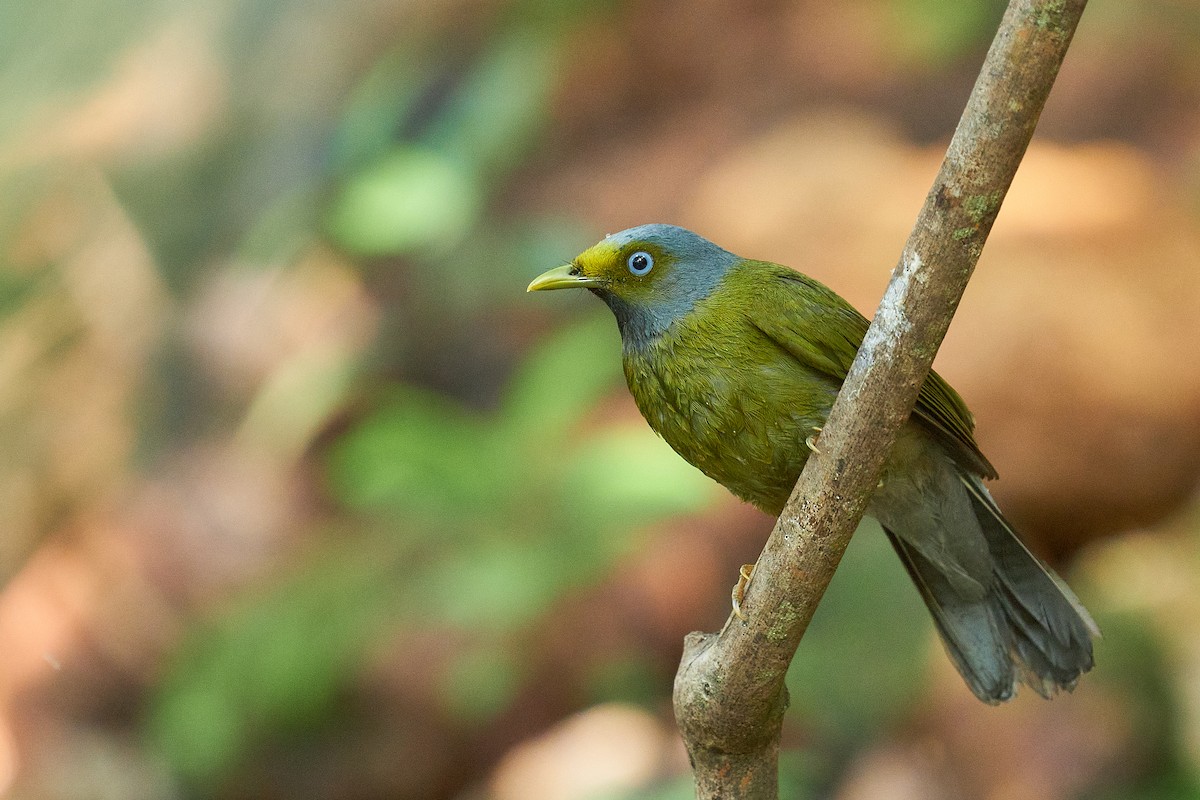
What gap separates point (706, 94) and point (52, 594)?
5.78m

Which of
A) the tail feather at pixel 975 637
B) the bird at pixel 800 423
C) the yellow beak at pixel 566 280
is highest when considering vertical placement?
the yellow beak at pixel 566 280

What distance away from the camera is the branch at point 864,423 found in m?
2.38

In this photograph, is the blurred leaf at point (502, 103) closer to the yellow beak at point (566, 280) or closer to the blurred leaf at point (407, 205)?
the blurred leaf at point (407, 205)

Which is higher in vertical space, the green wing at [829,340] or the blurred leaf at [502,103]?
the blurred leaf at [502,103]

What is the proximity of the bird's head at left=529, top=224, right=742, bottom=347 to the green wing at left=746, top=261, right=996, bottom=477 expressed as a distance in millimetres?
184

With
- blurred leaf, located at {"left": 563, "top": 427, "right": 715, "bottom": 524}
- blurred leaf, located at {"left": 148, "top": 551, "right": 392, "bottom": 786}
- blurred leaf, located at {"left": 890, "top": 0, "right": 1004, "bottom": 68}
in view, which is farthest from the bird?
blurred leaf, located at {"left": 890, "top": 0, "right": 1004, "bottom": 68}

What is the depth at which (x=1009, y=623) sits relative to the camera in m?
3.62

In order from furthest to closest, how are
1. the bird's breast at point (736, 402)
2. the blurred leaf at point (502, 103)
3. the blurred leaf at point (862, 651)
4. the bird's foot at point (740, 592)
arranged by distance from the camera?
the blurred leaf at point (502, 103), the blurred leaf at point (862, 651), the bird's breast at point (736, 402), the bird's foot at point (740, 592)

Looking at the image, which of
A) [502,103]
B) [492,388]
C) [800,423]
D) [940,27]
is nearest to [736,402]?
[800,423]

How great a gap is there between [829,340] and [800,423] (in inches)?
10.1

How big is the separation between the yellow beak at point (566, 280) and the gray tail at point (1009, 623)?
125 cm

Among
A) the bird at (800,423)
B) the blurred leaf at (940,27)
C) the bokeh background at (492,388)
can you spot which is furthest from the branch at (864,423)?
the blurred leaf at (940,27)

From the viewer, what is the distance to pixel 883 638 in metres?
6.14

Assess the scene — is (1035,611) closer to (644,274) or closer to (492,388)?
(644,274)
